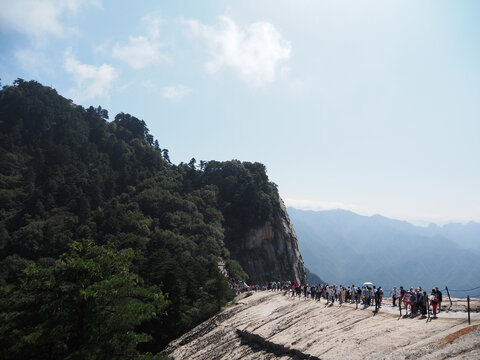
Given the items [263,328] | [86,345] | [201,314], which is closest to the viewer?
[86,345]

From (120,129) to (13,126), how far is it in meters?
30.4

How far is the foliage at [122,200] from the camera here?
131ft

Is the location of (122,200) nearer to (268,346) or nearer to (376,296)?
(268,346)

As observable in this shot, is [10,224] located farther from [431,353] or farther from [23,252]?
[431,353]

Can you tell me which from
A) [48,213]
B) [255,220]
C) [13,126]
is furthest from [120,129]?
[255,220]

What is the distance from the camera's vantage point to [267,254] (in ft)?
256

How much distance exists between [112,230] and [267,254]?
39.1 metres

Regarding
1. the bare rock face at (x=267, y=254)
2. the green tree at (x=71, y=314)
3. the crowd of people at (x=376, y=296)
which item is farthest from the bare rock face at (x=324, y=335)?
the bare rock face at (x=267, y=254)

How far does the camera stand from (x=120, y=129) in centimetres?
10312

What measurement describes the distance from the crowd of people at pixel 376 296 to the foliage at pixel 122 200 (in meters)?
11.9

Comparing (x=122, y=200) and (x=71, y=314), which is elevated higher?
(x=122, y=200)

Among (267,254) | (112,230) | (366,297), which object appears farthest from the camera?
(267,254)

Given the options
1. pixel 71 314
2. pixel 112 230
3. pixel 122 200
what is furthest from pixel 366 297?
pixel 122 200

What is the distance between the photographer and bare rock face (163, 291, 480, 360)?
11.2m
